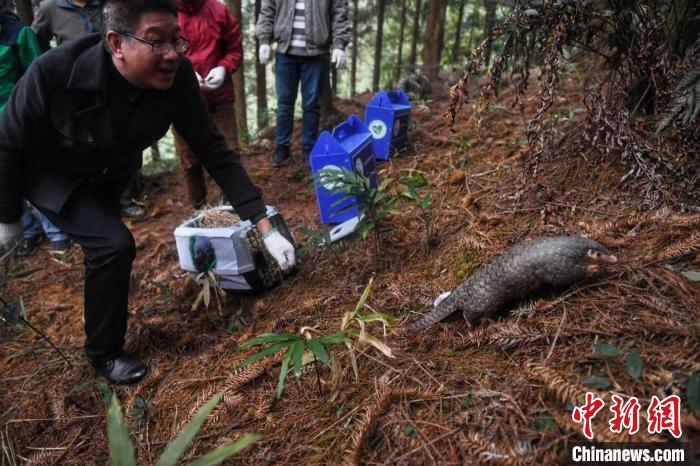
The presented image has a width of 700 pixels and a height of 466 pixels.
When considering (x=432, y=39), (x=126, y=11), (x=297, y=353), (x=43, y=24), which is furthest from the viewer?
(x=432, y=39)

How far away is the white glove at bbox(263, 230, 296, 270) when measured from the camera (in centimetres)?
263

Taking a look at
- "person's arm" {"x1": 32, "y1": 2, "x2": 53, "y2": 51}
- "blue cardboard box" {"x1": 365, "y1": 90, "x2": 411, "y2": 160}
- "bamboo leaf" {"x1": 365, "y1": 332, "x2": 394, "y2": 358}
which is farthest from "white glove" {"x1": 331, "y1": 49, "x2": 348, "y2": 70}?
"bamboo leaf" {"x1": 365, "y1": 332, "x2": 394, "y2": 358}

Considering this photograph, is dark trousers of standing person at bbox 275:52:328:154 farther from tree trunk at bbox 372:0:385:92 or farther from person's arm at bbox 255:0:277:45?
tree trunk at bbox 372:0:385:92

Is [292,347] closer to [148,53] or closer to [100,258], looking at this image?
[100,258]

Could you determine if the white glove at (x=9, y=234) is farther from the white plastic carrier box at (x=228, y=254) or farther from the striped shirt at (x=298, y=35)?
the striped shirt at (x=298, y=35)

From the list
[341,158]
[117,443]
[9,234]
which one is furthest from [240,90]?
[117,443]

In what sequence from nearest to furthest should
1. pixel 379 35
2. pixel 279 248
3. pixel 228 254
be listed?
pixel 279 248 → pixel 228 254 → pixel 379 35

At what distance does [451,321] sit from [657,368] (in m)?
0.89

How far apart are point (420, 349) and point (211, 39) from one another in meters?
3.62

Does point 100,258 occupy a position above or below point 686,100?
below

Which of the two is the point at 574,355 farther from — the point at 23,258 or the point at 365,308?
the point at 23,258

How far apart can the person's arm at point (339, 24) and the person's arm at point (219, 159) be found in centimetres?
285

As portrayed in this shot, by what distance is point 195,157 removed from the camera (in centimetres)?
430

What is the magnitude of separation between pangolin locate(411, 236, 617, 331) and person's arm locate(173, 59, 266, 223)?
135 cm
